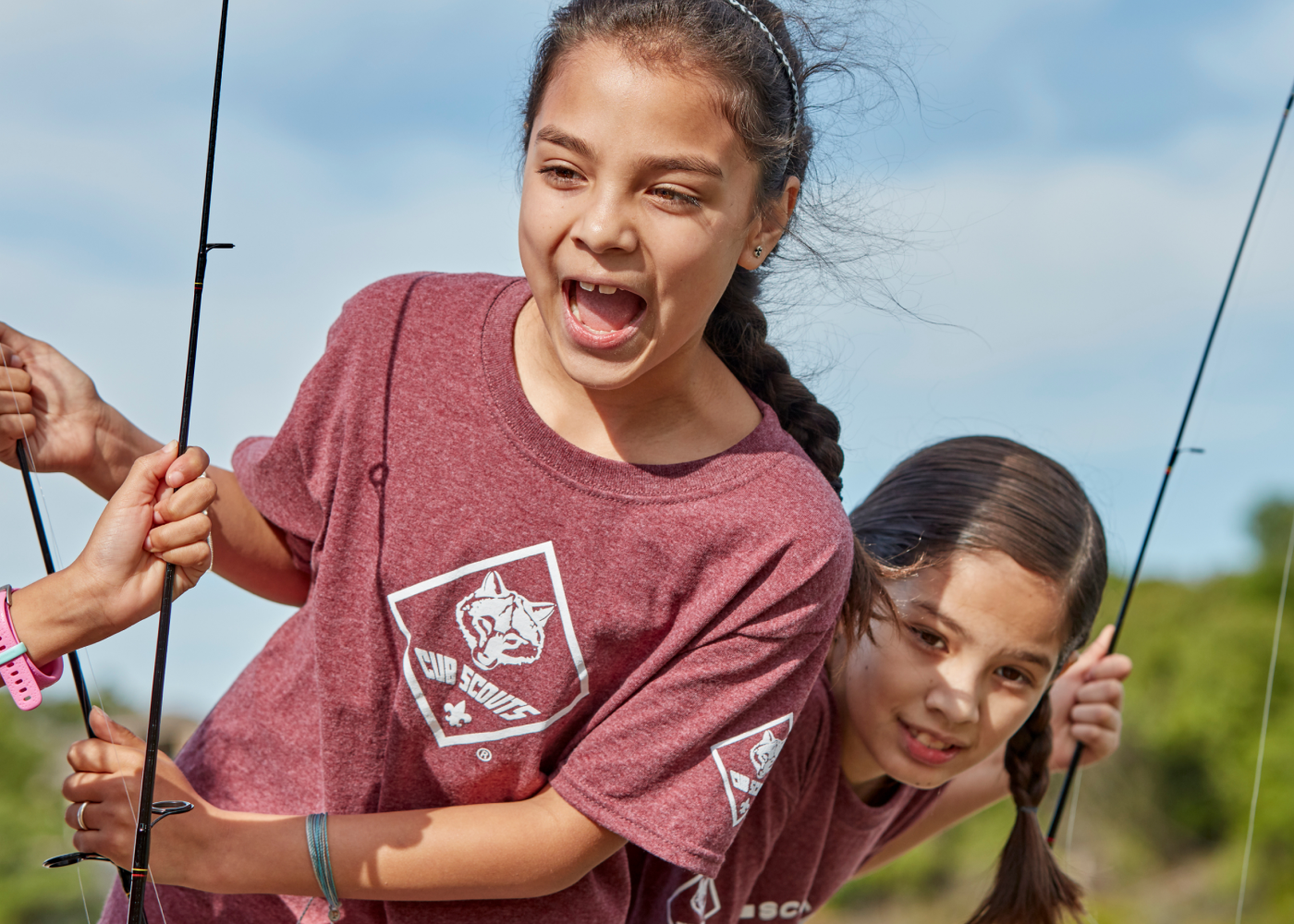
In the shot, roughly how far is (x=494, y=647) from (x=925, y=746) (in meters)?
0.76

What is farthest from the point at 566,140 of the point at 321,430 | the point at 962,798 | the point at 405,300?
the point at 962,798

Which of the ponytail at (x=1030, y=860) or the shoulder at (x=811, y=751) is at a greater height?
the shoulder at (x=811, y=751)

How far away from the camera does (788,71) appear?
141cm

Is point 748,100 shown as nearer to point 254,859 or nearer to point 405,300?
point 405,300

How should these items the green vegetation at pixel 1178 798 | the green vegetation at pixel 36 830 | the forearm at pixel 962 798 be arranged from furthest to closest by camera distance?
the green vegetation at pixel 1178 798, the green vegetation at pixel 36 830, the forearm at pixel 962 798

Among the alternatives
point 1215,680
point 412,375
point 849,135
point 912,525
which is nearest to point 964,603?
point 912,525

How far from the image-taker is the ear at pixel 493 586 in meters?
1.37

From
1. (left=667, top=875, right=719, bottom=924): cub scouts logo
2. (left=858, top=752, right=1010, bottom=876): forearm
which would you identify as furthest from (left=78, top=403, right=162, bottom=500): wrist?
→ (left=858, top=752, right=1010, bottom=876): forearm

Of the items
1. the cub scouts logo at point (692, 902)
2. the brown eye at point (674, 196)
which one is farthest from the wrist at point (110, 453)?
the cub scouts logo at point (692, 902)

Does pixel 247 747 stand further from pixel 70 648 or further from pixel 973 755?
pixel 973 755

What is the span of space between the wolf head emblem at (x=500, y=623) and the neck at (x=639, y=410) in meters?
0.19

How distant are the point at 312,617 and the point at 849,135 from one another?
2.98 ft

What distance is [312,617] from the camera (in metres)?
1.43

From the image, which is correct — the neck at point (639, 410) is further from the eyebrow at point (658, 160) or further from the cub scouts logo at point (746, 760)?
the cub scouts logo at point (746, 760)
